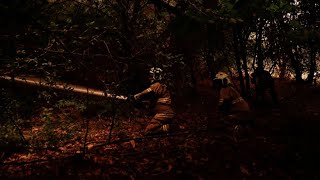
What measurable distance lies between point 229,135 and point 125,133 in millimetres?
3130

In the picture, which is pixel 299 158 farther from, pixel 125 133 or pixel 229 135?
pixel 125 133

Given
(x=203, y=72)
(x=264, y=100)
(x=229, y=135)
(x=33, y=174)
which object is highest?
(x=203, y=72)

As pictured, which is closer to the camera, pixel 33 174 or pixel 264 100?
pixel 33 174

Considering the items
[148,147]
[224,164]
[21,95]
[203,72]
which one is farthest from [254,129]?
[203,72]

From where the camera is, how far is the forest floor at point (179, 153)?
261 inches

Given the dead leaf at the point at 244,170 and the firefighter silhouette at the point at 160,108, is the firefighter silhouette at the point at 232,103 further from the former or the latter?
the dead leaf at the point at 244,170

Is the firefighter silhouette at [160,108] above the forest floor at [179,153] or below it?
above

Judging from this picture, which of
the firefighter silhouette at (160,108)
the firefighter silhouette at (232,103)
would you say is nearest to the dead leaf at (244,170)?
the firefighter silhouette at (232,103)

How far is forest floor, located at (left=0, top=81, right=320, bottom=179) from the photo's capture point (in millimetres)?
6633

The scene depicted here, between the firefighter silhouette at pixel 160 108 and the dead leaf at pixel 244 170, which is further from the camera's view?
the firefighter silhouette at pixel 160 108

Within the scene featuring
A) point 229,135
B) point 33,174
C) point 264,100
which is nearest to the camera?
point 33,174

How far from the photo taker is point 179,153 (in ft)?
25.5

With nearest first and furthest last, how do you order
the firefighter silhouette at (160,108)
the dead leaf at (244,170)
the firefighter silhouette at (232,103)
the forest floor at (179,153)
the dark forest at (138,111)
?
the dark forest at (138,111)
the forest floor at (179,153)
the dead leaf at (244,170)
the firefighter silhouette at (232,103)
the firefighter silhouette at (160,108)

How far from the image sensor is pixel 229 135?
8.83 meters
